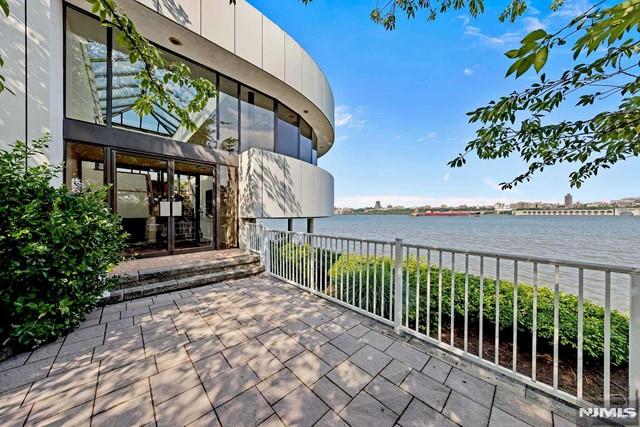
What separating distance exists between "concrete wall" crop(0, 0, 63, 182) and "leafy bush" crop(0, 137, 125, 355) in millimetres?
1079

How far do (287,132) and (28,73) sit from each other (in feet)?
17.6

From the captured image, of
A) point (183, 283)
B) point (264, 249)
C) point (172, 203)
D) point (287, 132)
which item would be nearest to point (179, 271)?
point (183, 283)

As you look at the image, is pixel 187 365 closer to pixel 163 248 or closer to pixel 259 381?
pixel 259 381

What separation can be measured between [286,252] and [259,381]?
2.73 metres

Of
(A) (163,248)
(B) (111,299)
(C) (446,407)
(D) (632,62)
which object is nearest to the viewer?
(C) (446,407)

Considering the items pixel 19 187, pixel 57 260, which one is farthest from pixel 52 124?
pixel 57 260

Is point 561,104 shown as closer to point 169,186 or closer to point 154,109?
point 169,186

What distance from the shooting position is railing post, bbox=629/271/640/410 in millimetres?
1375

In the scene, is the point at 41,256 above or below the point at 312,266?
above

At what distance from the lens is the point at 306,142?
28.6 feet

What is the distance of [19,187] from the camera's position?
2289 mm

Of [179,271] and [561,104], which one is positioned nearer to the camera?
[561,104]

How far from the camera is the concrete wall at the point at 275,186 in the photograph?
589cm

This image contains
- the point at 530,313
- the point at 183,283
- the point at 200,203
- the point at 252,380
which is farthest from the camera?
the point at 200,203
